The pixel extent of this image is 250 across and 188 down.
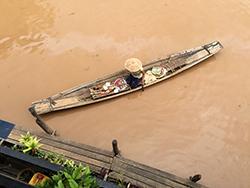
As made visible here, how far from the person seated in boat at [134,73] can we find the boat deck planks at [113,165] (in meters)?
1.30

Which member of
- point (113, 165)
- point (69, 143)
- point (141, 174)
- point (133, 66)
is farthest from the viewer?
point (133, 66)

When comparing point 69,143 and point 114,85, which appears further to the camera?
point 114,85

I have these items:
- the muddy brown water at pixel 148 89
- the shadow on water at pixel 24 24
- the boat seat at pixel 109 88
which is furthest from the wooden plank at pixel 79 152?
the shadow on water at pixel 24 24

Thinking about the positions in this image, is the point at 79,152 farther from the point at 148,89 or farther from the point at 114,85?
the point at 148,89

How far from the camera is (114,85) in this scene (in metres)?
5.17

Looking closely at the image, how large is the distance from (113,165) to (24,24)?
139 inches

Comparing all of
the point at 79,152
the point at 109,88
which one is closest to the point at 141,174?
the point at 79,152

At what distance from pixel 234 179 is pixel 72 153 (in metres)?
2.11

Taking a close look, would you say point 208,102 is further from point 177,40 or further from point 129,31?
point 129,31

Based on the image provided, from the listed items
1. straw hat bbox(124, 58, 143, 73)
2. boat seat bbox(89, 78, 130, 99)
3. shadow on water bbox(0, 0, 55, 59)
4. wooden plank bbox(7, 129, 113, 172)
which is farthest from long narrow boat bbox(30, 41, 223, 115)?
shadow on water bbox(0, 0, 55, 59)

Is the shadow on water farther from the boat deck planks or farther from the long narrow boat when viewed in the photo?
the boat deck planks

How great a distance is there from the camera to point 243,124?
4.86m

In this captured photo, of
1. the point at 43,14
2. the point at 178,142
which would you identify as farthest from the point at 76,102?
the point at 43,14

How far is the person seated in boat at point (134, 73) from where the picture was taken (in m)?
5.01
